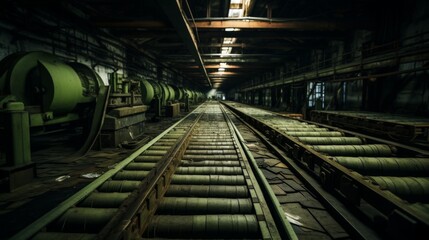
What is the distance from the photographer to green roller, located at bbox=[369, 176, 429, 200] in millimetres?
2693

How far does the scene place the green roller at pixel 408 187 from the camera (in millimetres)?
2693

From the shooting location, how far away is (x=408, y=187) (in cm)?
272

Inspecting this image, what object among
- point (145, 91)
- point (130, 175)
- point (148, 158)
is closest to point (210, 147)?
point (148, 158)

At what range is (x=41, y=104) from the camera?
4875 millimetres

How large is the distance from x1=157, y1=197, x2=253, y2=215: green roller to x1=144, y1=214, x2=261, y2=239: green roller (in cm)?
27

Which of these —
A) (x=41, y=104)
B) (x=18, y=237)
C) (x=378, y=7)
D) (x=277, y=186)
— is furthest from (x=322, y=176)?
(x=378, y=7)

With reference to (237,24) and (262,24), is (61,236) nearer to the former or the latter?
(237,24)

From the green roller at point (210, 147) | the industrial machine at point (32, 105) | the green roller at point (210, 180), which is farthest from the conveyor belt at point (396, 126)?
the industrial machine at point (32, 105)

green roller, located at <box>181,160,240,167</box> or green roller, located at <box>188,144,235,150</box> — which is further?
green roller, located at <box>188,144,235,150</box>

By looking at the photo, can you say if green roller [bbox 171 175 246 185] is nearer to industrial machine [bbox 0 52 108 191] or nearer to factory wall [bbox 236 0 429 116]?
industrial machine [bbox 0 52 108 191]

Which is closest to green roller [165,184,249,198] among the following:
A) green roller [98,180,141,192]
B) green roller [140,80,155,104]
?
green roller [98,180,141,192]

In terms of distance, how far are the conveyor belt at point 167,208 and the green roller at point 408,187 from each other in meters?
1.70

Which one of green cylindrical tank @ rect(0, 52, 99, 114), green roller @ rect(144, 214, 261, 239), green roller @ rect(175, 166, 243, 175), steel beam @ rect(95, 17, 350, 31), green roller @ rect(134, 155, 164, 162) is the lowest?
green roller @ rect(144, 214, 261, 239)

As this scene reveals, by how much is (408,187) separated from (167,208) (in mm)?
3243
